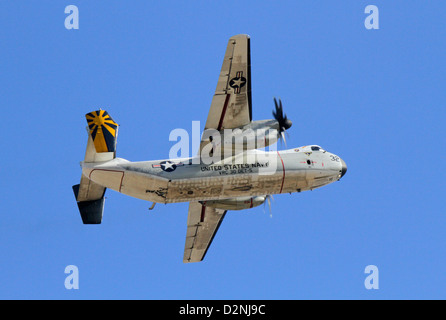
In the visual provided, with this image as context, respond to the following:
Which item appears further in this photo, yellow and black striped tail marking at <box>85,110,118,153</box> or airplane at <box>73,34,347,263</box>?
airplane at <box>73,34,347,263</box>

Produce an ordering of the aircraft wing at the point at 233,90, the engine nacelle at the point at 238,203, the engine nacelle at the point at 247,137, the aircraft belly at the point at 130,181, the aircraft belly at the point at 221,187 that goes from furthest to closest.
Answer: the engine nacelle at the point at 238,203
the engine nacelle at the point at 247,137
the aircraft belly at the point at 221,187
the aircraft belly at the point at 130,181
the aircraft wing at the point at 233,90

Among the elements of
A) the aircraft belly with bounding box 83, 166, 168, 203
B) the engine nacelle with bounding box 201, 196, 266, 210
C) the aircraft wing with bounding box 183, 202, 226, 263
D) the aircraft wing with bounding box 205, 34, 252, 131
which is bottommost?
the aircraft wing with bounding box 183, 202, 226, 263

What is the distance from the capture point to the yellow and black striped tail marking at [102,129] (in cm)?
3177

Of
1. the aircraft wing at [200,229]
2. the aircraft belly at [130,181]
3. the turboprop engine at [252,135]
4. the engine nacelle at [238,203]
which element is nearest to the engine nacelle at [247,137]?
the turboprop engine at [252,135]

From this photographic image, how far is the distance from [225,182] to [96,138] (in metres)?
5.69

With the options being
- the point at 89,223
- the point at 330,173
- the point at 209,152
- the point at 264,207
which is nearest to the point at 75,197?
the point at 89,223

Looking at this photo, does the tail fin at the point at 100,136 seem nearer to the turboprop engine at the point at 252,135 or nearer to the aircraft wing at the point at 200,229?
the turboprop engine at the point at 252,135

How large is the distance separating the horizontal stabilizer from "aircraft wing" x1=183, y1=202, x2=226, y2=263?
4.68 meters

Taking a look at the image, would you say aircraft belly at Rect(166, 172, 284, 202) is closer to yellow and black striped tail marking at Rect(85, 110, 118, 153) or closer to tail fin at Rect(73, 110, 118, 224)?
tail fin at Rect(73, 110, 118, 224)

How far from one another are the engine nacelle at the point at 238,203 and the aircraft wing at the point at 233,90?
4.03 m

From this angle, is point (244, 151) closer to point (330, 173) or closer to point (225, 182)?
point (225, 182)

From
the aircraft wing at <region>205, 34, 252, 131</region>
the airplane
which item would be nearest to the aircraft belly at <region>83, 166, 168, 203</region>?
the airplane

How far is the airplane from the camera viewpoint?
105 feet

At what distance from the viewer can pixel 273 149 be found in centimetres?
3462
